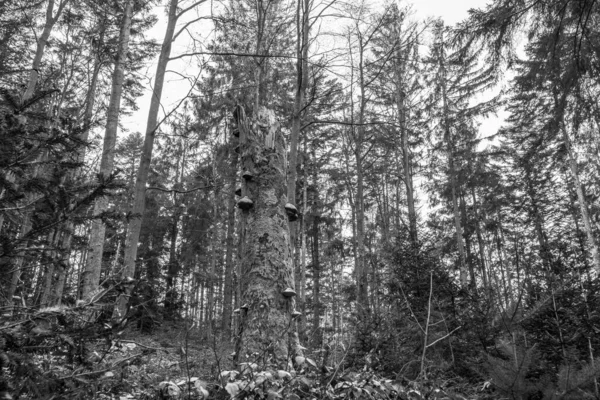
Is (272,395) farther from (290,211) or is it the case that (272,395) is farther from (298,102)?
(298,102)

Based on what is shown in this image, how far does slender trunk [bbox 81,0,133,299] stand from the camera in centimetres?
764

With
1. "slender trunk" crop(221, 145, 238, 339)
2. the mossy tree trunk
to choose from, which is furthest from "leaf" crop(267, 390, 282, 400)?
"slender trunk" crop(221, 145, 238, 339)

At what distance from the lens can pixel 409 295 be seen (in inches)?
326

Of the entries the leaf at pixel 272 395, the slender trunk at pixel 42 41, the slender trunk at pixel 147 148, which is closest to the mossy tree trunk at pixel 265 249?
the leaf at pixel 272 395

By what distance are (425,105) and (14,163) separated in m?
17.1

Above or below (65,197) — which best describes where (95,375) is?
below

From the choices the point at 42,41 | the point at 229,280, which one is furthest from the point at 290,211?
the point at 229,280

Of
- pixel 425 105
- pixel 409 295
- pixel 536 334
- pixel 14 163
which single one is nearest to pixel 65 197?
pixel 14 163

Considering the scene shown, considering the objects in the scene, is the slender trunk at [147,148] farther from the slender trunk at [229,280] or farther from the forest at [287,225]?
the slender trunk at [229,280]

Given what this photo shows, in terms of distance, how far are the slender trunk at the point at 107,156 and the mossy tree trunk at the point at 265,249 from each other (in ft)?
12.7

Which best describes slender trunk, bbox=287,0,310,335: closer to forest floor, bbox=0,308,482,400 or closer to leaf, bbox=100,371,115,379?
forest floor, bbox=0,308,482,400

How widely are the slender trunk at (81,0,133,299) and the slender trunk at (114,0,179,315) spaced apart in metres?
0.59

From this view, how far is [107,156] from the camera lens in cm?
840

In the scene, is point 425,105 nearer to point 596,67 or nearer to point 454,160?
point 454,160
